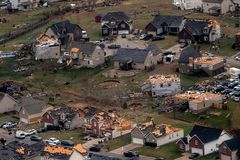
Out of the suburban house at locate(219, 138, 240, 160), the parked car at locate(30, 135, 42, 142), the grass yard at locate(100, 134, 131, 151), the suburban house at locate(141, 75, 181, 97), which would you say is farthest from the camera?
the suburban house at locate(141, 75, 181, 97)

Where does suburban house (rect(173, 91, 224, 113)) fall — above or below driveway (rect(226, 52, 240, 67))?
above

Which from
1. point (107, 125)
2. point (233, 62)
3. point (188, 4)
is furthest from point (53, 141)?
point (188, 4)

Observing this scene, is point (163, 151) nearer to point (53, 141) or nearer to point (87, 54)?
point (53, 141)

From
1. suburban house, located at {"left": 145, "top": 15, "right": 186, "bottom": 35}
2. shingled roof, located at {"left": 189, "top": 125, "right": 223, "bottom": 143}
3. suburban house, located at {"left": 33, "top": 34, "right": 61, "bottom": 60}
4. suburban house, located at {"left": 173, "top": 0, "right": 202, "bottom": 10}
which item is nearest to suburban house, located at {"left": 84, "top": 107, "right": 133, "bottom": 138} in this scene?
shingled roof, located at {"left": 189, "top": 125, "right": 223, "bottom": 143}

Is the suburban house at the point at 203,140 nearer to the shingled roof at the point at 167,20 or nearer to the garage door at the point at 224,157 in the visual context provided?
the garage door at the point at 224,157

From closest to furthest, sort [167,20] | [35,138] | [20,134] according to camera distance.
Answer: [35,138]
[20,134]
[167,20]

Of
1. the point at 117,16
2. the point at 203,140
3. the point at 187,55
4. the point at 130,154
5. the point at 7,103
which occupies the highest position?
the point at 117,16

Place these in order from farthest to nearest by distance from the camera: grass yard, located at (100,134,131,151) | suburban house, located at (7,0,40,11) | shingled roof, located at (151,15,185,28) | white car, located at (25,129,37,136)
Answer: suburban house, located at (7,0,40,11) < shingled roof, located at (151,15,185,28) < white car, located at (25,129,37,136) < grass yard, located at (100,134,131,151)

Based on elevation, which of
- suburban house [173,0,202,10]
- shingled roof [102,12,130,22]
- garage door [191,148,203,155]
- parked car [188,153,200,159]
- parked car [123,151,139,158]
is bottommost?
parked car [188,153,200,159]

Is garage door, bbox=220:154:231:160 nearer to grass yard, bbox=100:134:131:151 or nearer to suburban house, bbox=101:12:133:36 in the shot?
grass yard, bbox=100:134:131:151
